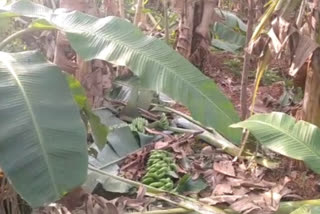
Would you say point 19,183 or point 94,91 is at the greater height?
point 19,183

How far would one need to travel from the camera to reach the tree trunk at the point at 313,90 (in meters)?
2.39

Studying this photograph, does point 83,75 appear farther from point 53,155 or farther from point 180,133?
point 53,155

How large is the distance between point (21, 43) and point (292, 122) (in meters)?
2.24

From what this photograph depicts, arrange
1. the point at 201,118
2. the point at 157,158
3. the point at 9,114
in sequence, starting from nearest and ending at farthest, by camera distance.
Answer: the point at 9,114, the point at 201,118, the point at 157,158

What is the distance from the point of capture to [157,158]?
2.50 m

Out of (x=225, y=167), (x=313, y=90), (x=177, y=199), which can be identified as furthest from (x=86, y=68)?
(x=313, y=90)

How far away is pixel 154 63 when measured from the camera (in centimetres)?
176

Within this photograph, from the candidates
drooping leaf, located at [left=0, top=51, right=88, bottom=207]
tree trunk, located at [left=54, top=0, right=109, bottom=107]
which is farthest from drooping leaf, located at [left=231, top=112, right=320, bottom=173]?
tree trunk, located at [left=54, top=0, right=109, bottom=107]

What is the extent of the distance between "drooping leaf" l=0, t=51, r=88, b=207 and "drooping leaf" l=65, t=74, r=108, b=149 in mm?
288

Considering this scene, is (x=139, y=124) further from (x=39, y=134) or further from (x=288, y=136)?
(x=39, y=134)

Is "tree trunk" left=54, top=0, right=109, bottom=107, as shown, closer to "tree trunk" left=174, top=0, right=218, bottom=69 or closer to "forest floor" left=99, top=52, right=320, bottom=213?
"forest floor" left=99, top=52, right=320, bottom=213

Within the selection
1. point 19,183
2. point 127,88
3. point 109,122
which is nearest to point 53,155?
point 19,183

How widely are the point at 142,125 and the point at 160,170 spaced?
51cm

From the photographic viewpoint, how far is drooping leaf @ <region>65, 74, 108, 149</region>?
6.29 feet
